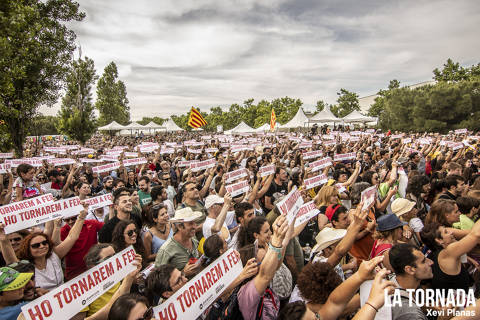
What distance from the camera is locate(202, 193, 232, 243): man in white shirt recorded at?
150 inches

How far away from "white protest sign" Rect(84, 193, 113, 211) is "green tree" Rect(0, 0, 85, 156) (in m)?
6.59

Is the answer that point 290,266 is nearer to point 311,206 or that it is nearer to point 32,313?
point 311,206

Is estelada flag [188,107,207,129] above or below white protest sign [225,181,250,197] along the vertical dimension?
above

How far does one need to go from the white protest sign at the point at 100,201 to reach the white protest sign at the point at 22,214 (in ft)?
2.42

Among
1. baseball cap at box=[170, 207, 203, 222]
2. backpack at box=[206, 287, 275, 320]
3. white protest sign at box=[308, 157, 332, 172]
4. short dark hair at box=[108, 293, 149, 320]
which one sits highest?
white protest sign at box=[308, 157, 332, 172]

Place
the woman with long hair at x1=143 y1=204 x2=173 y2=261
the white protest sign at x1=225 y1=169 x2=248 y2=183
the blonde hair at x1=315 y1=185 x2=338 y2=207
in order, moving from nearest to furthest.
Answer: the woman with long hair at x1=143 y1=204 x2=173 y2=261, the blonde hair at x1=315 y1=185 x2=338 y2=207, the white protest sign at x1=225 y1=169 x2=248 y2=183

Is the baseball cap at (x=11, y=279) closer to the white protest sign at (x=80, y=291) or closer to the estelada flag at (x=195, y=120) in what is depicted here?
the white protest sign at (x=80, y=291)

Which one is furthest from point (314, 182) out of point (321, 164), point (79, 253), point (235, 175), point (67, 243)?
point (67, 243)

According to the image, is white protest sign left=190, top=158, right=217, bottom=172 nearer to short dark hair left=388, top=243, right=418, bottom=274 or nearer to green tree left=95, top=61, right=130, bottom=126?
short dark hair left=388, top=243, right=418, bottom=274

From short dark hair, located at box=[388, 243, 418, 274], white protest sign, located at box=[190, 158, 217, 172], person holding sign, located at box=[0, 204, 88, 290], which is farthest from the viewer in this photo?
white protest sign, located at box=[190, 158, 217, 172]

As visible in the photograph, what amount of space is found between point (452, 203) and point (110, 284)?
445 centimetres

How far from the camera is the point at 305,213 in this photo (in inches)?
144

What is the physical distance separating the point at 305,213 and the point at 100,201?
3.58 meters

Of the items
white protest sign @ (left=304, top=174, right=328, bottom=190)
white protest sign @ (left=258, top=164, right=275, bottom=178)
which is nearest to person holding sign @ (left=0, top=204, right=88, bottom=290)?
white protest sign @ (left=258, top=164, right=275, bottom=178)
